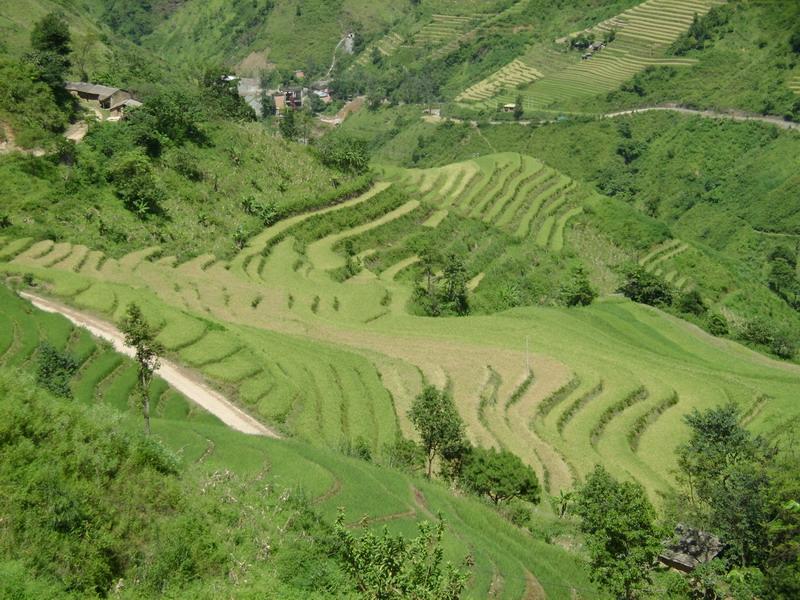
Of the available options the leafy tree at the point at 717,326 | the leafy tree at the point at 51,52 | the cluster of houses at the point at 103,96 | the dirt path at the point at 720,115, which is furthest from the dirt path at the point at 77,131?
the dirt path at the point at 720,115

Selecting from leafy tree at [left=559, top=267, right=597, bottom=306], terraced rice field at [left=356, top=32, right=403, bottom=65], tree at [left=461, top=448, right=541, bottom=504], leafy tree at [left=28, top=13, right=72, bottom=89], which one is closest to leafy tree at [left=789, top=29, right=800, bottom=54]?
leafy tree at [left=559, top=267, right=597, bottom=306]

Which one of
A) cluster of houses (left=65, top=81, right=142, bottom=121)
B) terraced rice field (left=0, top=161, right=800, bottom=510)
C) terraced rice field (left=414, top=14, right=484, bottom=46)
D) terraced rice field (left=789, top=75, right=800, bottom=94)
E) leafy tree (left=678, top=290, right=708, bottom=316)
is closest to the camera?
terraced rice field (left=0, top=161, right=800, bottom=510)

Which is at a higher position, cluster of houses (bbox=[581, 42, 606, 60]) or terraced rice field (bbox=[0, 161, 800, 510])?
terraced rice field (bbox=[0, 161, 800, 510])

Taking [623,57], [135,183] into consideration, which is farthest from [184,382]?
[623,57]

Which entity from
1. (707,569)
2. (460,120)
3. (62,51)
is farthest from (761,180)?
(707,569)

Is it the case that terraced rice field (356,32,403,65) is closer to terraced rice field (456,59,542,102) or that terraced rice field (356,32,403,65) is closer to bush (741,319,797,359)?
terraced rice field (456,59,542,102)

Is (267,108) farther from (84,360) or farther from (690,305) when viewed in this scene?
(84,360)

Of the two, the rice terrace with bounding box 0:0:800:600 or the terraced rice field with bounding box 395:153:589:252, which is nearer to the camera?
the rice terrace with bounding box 0:0:800:600

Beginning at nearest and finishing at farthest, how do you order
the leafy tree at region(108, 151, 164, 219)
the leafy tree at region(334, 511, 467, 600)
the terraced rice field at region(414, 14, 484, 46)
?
the leafy tree at region(334, 511, 467, 600) → the leafy tree at region(108, 151, 164, 219) → the terraced rice field at region(414, 14, 484, 46)
